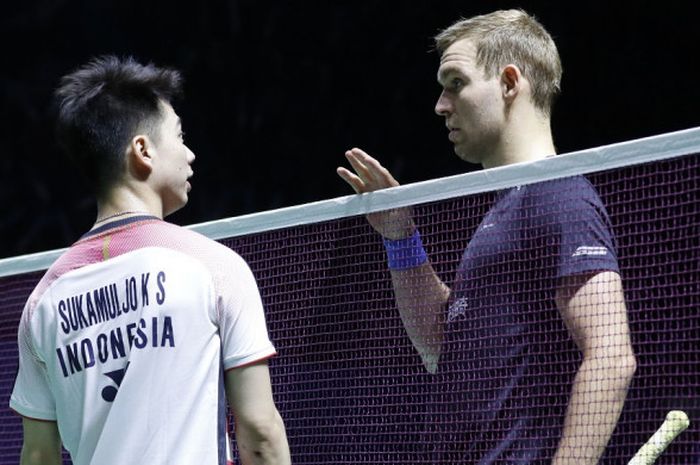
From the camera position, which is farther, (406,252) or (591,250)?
(406,252)

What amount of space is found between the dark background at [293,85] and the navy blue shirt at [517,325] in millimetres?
3541

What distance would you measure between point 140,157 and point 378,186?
598mm

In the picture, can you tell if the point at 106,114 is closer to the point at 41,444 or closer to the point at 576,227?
the point at 41,444

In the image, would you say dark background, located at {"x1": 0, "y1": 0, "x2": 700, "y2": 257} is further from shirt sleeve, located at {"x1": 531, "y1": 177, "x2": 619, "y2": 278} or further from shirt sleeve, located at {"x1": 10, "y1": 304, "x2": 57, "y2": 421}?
shirt sleeve, located at {"x1": 10, "y1": 304, "x2": 57, "y2": 421}

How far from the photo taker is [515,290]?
8.11ft

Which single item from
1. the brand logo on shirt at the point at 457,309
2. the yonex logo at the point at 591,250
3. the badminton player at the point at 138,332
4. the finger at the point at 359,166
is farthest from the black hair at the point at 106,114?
the yonex logo at the point at 591,250

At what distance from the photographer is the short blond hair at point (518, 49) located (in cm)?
270

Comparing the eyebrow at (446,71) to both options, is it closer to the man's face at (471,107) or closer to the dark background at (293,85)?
the man's face at (471,107)

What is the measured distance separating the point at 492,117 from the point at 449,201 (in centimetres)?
21

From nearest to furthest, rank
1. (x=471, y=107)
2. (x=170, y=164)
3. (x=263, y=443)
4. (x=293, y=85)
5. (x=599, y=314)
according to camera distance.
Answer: (x=263, y=443) → (x=599, y=314) → (x=170, y=164) → (x=471, y=107) → (x=293, y=85)

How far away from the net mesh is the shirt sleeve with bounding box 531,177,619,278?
0.05m

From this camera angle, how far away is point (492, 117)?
2645 millimetres

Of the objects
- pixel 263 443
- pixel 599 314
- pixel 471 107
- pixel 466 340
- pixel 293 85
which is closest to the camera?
pixel 263 443

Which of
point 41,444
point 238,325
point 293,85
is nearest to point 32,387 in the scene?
point 41,444
